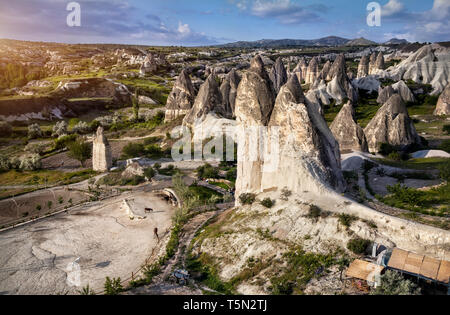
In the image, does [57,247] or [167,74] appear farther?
[167,74]

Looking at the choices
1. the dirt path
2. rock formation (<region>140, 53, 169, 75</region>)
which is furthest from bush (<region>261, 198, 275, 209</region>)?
rock formation (<region>140, 53, 169, 75</region>)

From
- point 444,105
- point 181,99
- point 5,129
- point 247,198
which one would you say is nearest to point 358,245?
point 247,198

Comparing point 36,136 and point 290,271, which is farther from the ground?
point 36,136

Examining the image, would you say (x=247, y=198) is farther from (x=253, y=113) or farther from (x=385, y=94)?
(x=385, y=94)

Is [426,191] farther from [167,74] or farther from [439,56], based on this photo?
[167,74]

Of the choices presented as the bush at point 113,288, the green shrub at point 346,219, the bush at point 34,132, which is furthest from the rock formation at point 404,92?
the bush at point 34,132

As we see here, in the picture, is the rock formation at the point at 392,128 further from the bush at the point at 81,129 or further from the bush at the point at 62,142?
the bush at the point at 81,129
